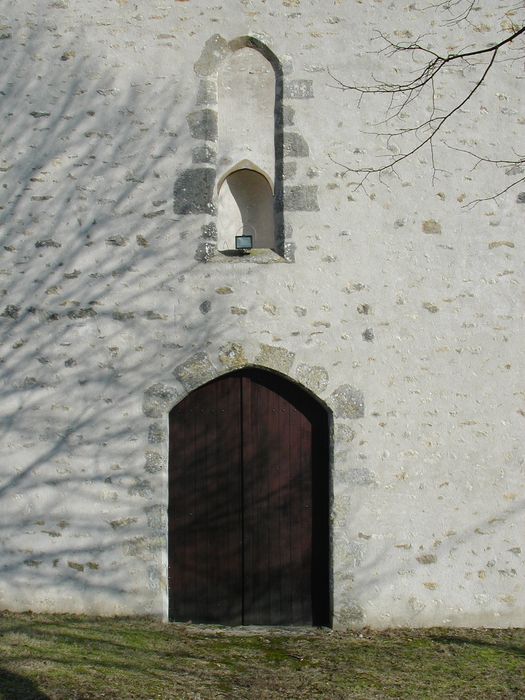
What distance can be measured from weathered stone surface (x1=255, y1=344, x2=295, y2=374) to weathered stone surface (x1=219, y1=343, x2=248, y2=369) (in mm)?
115

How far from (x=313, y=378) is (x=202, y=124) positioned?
7.12 feet

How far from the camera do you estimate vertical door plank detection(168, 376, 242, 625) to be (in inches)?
236

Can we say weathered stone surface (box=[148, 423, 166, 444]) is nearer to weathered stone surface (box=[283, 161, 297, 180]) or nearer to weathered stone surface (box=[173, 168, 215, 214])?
weathered stone surface (box=[173, 168, 215, 214])

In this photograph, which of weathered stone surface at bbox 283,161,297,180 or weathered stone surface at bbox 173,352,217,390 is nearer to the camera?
weathered stone surface at bbox 173,352,217,390

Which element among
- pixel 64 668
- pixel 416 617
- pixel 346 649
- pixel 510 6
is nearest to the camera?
pixel 64 668

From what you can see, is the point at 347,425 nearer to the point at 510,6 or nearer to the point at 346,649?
the point at 346,649

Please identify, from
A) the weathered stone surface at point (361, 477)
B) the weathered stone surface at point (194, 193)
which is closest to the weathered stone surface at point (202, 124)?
the weathered stone surface at point (194, 193)

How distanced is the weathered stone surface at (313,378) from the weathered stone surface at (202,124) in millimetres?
1969

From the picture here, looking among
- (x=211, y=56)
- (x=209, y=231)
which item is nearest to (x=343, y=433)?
(x=209, y=231)

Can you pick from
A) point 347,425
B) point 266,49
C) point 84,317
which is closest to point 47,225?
point 84,317

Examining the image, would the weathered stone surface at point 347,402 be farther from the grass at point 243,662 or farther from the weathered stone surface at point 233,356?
the grass at point 243,662

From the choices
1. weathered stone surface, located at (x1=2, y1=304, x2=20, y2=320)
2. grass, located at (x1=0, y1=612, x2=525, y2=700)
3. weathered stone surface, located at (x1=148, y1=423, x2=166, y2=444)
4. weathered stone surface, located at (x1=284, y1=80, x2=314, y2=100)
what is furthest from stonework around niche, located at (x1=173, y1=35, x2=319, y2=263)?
grass, located at (x1=0, y1=612, x2=525, y2=700)

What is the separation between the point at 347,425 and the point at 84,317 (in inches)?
86.0

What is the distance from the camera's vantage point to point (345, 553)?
5852 millimetres
